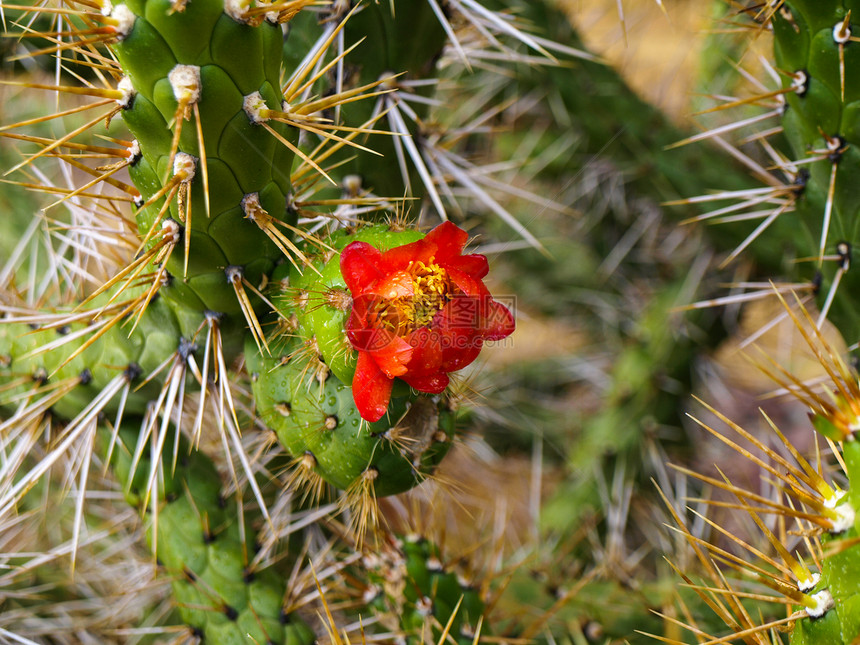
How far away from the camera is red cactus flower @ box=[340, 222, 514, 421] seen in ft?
2.51

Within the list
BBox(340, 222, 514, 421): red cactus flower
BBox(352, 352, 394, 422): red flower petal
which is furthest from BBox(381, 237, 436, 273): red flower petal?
BBox(352, 352, 394, 422): red flower petal

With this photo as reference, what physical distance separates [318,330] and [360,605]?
2.22 feet

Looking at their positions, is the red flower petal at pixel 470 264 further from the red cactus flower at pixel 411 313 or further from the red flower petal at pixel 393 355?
the red flower petal at pixel 393 355

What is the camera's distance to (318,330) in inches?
32.8

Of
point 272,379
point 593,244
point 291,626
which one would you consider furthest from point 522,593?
point 593,244

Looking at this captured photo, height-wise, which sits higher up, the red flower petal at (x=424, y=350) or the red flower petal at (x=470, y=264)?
the red flower petal at (x=470, y=264)

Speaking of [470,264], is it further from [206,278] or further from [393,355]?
[206,278]

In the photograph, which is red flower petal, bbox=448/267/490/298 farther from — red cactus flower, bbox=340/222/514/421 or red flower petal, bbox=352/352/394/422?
red flower petal, bbox=352/352/394/422

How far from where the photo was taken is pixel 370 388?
792mm

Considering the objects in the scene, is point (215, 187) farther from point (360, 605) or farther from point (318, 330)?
point (360, 605)

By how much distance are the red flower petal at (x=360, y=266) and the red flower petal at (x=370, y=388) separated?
8 cm

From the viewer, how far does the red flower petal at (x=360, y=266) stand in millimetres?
781

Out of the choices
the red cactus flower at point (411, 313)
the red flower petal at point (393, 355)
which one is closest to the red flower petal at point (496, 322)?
the red cactus flower at point (411, 313)

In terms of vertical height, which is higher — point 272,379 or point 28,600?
point 272,379
